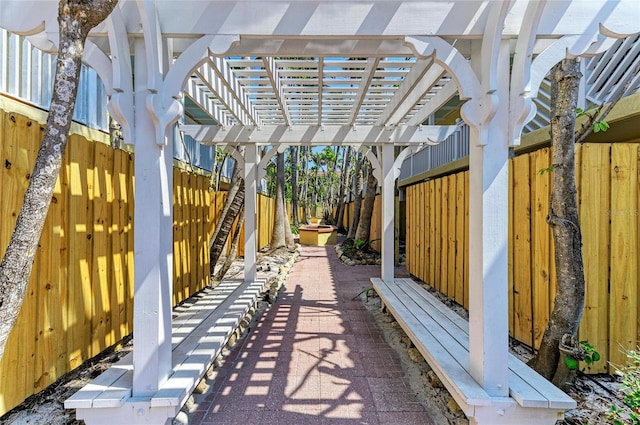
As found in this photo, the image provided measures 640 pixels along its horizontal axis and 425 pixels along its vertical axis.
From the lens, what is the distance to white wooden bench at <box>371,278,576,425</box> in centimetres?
181

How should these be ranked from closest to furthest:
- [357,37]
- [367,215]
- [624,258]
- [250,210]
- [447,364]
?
[357,37], [447,364], [624,258], [250,210], [367,215]

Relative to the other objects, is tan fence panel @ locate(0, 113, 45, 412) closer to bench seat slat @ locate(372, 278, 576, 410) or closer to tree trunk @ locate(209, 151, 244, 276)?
bench seat slat @ locate(372, 278, 576, 410)

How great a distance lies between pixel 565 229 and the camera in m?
2.25

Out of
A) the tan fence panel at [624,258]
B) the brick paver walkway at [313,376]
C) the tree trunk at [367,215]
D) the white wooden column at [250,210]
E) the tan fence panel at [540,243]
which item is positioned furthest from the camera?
the tree trunk at [367,215]

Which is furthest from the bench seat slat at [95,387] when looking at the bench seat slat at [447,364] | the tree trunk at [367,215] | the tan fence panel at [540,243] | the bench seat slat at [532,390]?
the tree trunk at [367,215]

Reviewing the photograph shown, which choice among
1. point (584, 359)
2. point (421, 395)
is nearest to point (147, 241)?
point (421, 395)

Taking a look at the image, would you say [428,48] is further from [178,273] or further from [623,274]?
[178,273]

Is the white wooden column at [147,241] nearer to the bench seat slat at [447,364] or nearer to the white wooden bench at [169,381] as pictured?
the white wooden bench at [169,381]

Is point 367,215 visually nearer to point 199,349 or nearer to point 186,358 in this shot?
point 199,349

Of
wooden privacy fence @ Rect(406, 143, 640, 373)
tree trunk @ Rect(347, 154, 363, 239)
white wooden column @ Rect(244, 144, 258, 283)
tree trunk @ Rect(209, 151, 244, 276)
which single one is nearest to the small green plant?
wooden privacy fence @ Rect(406, 143, 640, 373)

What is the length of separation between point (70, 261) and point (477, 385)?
2793mm

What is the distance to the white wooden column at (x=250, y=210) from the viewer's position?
4.77 metres

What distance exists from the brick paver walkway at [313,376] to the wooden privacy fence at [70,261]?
1.02 metres

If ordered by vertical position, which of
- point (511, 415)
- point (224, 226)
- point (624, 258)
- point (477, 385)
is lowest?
point (511, 415)
